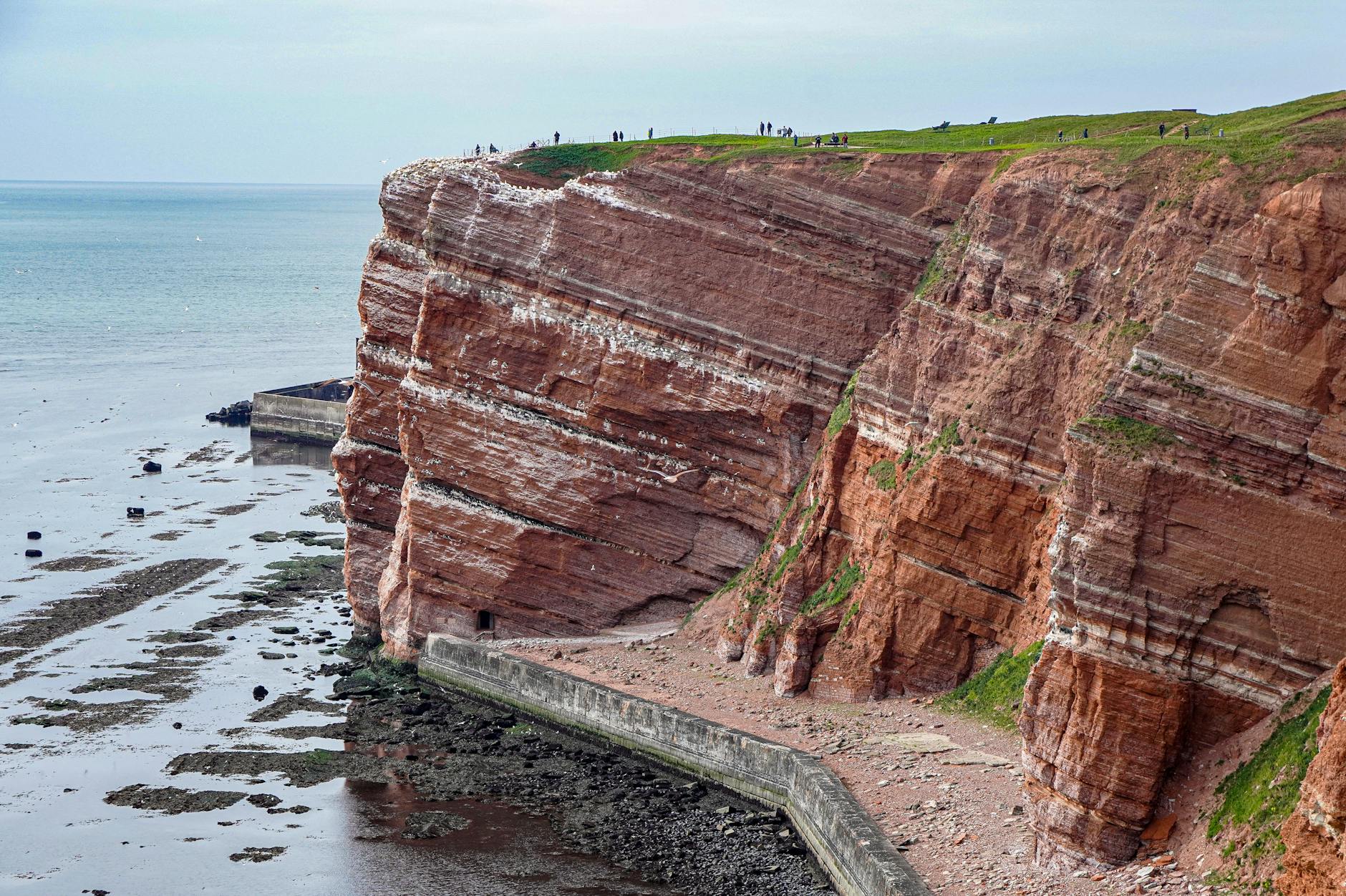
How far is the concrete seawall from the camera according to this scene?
31.1 metres

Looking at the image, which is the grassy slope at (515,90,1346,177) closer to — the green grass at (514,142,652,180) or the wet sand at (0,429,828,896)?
the green grass at (514,142,652,180)

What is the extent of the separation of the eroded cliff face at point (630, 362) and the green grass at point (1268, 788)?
2039cm

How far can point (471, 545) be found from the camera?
158ft

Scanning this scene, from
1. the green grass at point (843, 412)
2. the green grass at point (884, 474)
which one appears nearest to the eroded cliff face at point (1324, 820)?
the green grass at point (884, 474)

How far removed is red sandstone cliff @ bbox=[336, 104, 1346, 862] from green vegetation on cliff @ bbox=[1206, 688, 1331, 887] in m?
0.97

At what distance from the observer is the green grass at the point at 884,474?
40.6 meters

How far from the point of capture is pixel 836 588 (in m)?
41.8

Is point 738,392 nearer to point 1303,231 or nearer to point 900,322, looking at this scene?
point 900,322

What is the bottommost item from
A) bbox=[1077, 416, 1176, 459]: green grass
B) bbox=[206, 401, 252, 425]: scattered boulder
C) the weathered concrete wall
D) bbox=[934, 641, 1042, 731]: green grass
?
bbox=[206, 401, 252, 425]: scattered boulder

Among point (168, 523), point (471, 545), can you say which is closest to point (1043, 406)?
point (471, 545)

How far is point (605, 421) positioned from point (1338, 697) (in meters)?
27.4

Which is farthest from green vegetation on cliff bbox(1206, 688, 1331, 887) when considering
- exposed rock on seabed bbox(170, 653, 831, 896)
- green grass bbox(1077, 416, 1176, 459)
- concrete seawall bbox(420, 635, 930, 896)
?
exposed rock on seabed bbox(170, 653, 831, 896)

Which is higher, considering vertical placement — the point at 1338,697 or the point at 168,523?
the point at 1338,697

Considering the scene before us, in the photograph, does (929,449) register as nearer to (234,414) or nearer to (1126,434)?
(1126,434)
